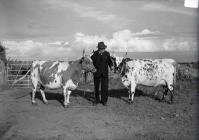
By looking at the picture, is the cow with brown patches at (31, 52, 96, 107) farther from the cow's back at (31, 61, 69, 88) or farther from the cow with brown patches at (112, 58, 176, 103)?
the cow with brown patches at (112, 58, 176, 103)

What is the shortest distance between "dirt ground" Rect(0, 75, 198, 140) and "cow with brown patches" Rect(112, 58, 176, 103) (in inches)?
29.7

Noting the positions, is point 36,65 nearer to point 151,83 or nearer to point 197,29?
point 151,83

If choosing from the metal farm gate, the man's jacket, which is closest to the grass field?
the man's jacket

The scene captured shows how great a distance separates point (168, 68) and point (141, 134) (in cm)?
491

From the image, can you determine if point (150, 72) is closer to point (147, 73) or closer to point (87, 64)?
point (147, 73)

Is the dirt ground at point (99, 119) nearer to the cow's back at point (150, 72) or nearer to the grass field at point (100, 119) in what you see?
the grass field at point (100, 119)

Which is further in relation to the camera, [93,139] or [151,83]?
[151,83]

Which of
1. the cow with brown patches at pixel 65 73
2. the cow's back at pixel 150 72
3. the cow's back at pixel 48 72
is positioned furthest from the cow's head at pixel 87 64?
the cow's back at pixel 150 72

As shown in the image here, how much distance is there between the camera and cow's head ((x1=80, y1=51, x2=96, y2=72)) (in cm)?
981

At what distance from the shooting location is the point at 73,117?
812cm

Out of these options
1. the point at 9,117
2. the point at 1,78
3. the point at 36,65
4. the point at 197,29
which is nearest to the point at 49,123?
the point at 9,117

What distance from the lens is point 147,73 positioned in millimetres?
10844

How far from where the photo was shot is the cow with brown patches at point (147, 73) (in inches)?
423

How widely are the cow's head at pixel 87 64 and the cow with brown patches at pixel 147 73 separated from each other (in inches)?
56.3
